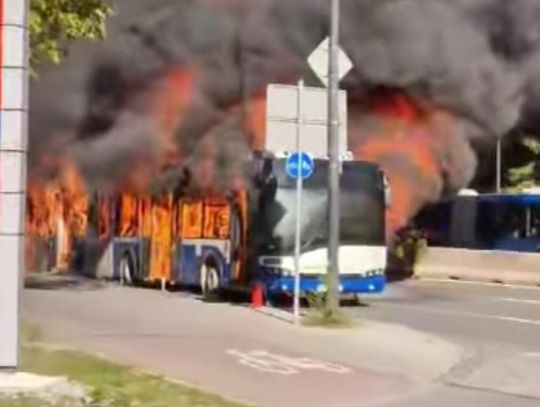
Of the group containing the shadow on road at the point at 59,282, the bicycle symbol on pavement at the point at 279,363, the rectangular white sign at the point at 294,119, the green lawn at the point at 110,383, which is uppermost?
the rectangular white sign at the point at 294,119

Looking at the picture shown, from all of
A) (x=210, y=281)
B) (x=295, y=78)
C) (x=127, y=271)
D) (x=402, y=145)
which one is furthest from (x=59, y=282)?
(x=402, y=145)

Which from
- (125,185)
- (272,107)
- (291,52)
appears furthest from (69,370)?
(291,52)

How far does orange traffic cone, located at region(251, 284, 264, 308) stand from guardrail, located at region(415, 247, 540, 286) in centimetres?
870

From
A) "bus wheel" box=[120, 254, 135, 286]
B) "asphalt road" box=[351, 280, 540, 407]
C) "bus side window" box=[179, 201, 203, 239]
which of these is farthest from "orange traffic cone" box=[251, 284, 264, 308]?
"bus wheel" box=[120, 254, 135, 286]

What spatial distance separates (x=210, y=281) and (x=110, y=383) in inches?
495

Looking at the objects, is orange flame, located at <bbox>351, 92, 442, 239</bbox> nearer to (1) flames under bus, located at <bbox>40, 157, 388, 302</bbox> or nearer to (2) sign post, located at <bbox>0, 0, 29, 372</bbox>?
(1) flames under bus, located at <bbox>40, 157, 388, 302</bbox>

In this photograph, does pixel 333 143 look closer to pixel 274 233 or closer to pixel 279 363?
pixel 274 233

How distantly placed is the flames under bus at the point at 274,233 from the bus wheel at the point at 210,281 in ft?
0.06

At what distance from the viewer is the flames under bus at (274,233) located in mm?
20031

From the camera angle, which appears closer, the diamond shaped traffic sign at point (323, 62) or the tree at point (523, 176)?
the diamond shaped traffic sign at point (323, 62)

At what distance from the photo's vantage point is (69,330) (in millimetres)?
15461

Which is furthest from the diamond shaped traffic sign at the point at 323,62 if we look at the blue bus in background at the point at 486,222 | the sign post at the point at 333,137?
the blue bus in background at the point at 486,222

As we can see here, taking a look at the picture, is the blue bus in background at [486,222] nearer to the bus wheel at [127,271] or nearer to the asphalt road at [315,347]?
the bus wheel at [127,271]

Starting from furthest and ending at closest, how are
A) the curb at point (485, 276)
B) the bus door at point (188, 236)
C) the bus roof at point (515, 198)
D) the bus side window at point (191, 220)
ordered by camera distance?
the bus roof at point (515, 198)
the curb at point (485, 276)
the bus door at point (188, 236)
the bus side window at point (191, 220)
